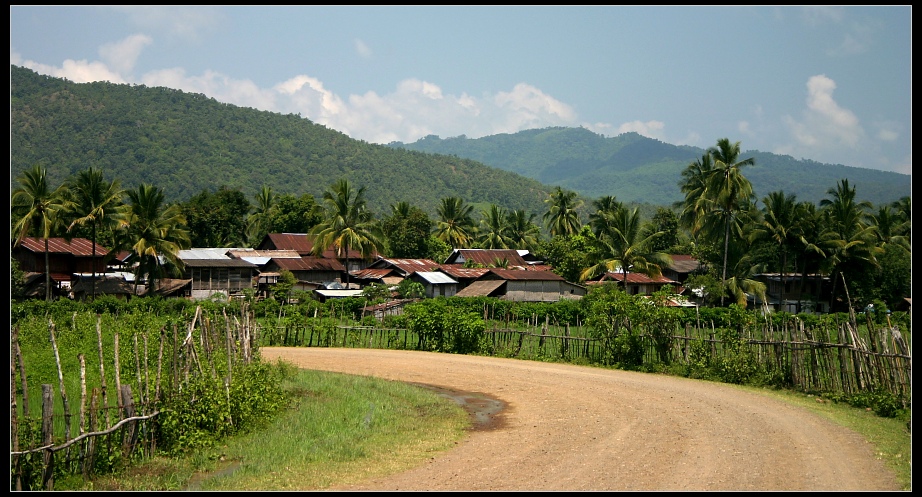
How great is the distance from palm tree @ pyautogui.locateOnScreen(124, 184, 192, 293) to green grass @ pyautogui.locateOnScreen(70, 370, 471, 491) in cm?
3411

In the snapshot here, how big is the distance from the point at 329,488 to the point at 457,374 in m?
12.7

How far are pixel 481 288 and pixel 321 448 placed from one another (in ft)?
132

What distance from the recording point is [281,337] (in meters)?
32.6

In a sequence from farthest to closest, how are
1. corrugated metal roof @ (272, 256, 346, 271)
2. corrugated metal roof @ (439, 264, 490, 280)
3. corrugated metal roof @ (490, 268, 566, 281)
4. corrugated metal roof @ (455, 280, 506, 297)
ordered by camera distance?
corrugated metal roof @ (272, 256, 346, 271) → corrugated metal roof @ (439, 264, 490, 280) → corrugated metal roof @ (490, 268, 566, 281) → corrugated metal roof @ (455, 280, 506, 297)

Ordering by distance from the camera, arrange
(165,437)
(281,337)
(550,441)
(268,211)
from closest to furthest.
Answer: (165,437), (550,441), (281,337), (268,211)

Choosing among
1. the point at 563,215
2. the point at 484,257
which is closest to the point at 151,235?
the point at 484,257

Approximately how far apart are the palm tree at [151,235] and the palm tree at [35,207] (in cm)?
380

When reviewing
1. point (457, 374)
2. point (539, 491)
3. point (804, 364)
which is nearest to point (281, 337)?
point (457, 374)

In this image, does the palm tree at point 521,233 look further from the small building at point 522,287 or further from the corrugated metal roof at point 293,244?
the small building at point 522,287

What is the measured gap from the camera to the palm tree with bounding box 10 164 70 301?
45.6 meters

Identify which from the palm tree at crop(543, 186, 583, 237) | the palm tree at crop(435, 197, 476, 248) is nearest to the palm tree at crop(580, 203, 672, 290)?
the palm tree at crop(543, 186, 583, 237)

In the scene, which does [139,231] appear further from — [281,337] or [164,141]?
[164,141]

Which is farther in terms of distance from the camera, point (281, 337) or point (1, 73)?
point (281, 337)

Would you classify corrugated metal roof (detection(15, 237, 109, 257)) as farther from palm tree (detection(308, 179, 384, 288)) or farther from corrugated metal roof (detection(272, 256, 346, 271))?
palm tree (detection(308, 179, 384, 288))
